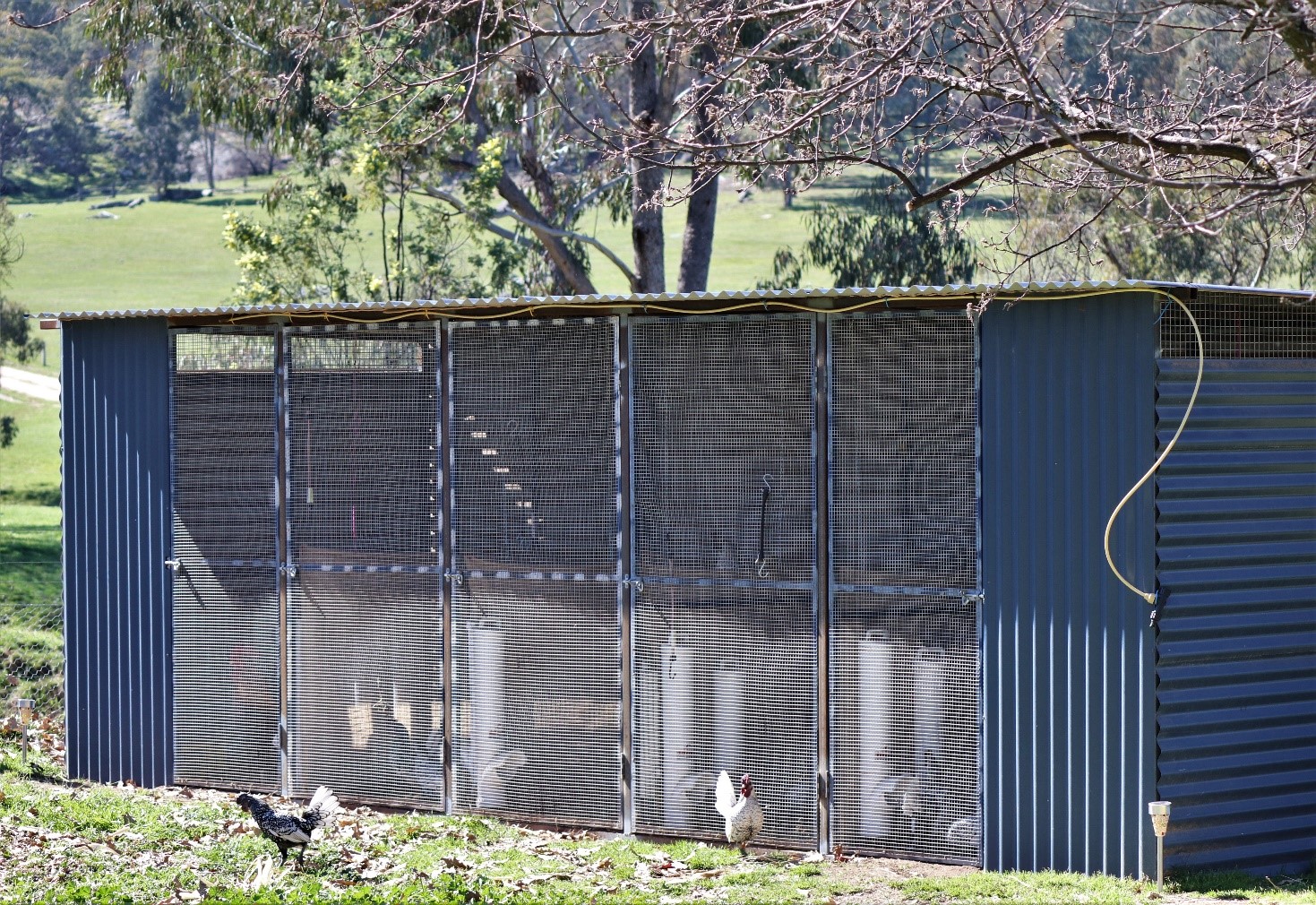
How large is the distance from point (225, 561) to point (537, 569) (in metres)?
2.06

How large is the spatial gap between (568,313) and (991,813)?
344 cm

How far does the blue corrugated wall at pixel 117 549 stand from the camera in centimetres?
886

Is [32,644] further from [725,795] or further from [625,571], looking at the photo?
[725,795]

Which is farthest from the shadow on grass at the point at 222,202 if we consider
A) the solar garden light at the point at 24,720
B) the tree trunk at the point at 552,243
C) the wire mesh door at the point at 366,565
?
the wire mesh door at the point at 366,565

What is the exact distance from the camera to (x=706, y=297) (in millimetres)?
7266

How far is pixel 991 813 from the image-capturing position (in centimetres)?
705

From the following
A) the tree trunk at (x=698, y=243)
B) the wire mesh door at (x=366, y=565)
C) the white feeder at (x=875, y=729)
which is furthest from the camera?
the tree trunk at (x=698, y=243)

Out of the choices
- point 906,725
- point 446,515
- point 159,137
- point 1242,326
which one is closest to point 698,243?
point 446,515

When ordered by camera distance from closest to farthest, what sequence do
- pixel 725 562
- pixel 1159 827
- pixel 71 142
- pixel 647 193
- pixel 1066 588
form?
pixel 1159 827 < pixel 1066 588 < pixel 725 562 < pixel 647 193 < pixel 71 142

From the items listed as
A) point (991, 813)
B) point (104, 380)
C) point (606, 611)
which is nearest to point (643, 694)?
point (606, 611)

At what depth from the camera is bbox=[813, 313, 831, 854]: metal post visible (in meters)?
7.41

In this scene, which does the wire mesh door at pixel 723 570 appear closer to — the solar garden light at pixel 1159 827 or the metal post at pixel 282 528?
the solar garden light at pixel 1159 827

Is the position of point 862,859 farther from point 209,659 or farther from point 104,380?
point 104,380

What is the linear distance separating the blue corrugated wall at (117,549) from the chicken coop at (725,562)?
0.02m
